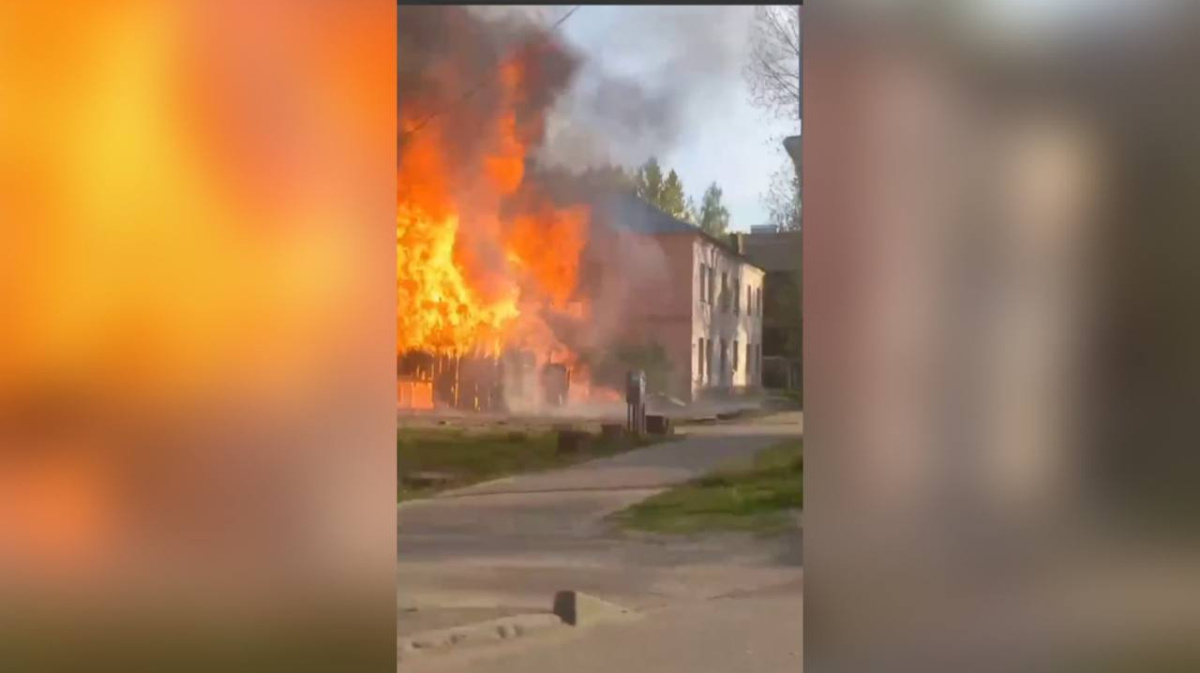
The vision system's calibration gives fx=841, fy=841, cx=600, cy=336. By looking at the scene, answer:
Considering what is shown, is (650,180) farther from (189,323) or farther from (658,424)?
(189,323)

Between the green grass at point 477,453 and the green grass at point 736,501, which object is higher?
the green grass at point 477,453

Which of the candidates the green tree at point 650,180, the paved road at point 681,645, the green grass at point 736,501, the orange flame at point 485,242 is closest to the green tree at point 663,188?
the green tree at point 650,180

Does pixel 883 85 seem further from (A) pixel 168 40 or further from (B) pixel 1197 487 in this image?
(A) pixel 168 40

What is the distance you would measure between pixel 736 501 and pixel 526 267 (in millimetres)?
600

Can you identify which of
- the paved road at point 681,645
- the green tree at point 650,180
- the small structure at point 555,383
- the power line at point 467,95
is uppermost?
the power line at point 467,95

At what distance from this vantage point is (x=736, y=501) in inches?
62.9

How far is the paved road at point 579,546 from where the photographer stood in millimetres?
1545

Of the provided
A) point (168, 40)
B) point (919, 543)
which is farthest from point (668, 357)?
point (168, 40)

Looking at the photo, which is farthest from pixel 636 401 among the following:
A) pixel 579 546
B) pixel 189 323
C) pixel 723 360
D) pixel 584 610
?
pixel 189 323

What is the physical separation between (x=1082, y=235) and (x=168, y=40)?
1466 millimetres

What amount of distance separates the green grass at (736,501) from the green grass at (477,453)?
12 centimetres

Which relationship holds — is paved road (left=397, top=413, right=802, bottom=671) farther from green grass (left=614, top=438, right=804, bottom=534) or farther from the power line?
the power line

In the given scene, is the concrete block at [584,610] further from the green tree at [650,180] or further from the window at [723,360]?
the green tree at [650,180]

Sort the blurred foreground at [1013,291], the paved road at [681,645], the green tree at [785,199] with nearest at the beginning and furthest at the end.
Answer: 1. the blurred foreground at [1013,291]
2. the paved road at [681,645]
3. the green tree at [785,199]
